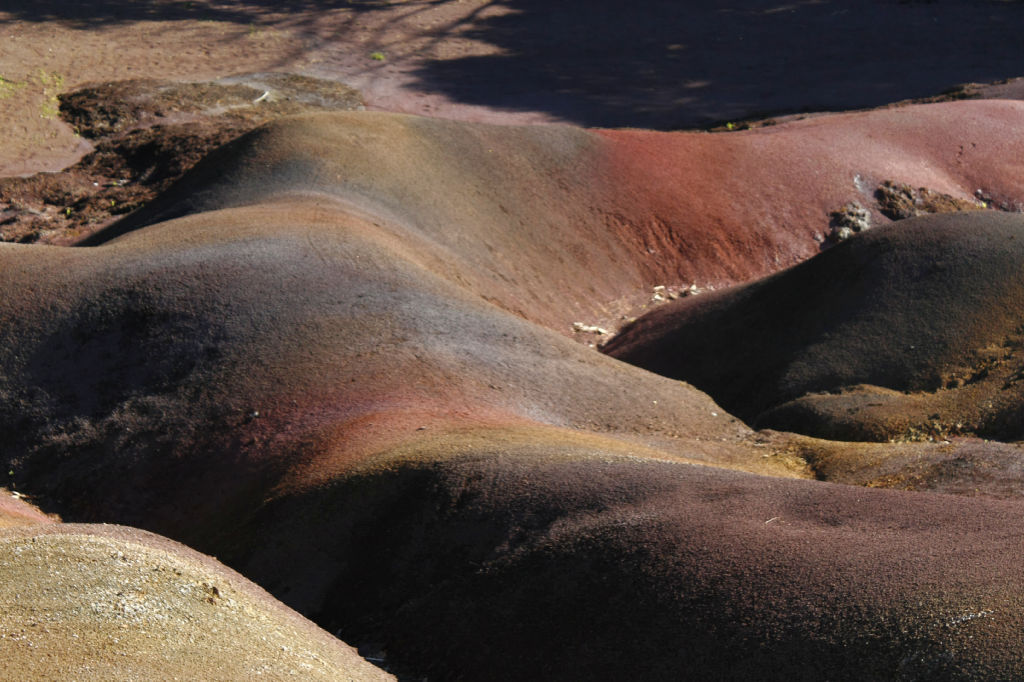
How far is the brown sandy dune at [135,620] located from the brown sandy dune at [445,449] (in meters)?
0.90

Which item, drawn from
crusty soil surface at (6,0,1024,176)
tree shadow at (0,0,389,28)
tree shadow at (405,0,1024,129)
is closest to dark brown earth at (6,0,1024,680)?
crusty soil surface at (6,0,1024,176)

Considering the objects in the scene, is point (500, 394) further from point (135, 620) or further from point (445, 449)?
point (135, 620)

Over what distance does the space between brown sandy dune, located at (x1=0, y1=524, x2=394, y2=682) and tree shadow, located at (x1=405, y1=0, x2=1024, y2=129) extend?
16628 mm

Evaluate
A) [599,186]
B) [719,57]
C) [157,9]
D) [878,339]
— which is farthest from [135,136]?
[719,57]

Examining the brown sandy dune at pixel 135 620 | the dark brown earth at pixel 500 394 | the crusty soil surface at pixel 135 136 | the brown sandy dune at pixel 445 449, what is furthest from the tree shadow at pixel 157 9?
the brown sandy dune at pixel 135 620

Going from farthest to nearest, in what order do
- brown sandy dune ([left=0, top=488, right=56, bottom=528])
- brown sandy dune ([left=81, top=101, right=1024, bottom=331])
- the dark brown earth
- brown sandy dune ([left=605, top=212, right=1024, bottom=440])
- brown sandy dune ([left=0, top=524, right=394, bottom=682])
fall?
brown sandy dune ([left=81, top=101, right=1024, bottom=331]) < brown sandy dune ([left=605, top=212, right=1024, bottom=440]) < brown sandy dune ([left=0, top=488, right=56, bottom=528]) < the dark brown earth < brown sandy dune ([left=0, top=524, right=394, bottom=682])

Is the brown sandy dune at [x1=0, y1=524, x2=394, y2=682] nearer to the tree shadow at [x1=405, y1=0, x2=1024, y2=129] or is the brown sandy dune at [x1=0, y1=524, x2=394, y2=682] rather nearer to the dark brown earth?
the dark brown earth

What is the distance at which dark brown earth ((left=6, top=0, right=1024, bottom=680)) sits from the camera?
4.34m

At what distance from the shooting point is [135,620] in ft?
13.2

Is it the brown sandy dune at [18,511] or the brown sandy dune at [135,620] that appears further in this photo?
the brown sandy dune at [18,511]

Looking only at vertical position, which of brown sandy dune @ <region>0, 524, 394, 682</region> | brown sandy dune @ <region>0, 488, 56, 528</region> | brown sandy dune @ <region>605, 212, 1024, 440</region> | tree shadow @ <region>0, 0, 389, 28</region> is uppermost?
tree shadow @ <region>0, 0, 389, 28</region>

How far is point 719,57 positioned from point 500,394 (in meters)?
18.0

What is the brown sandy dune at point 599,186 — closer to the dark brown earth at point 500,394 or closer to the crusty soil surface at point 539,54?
the dark brown earth at point 500,394

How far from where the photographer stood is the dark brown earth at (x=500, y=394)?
171 inches
